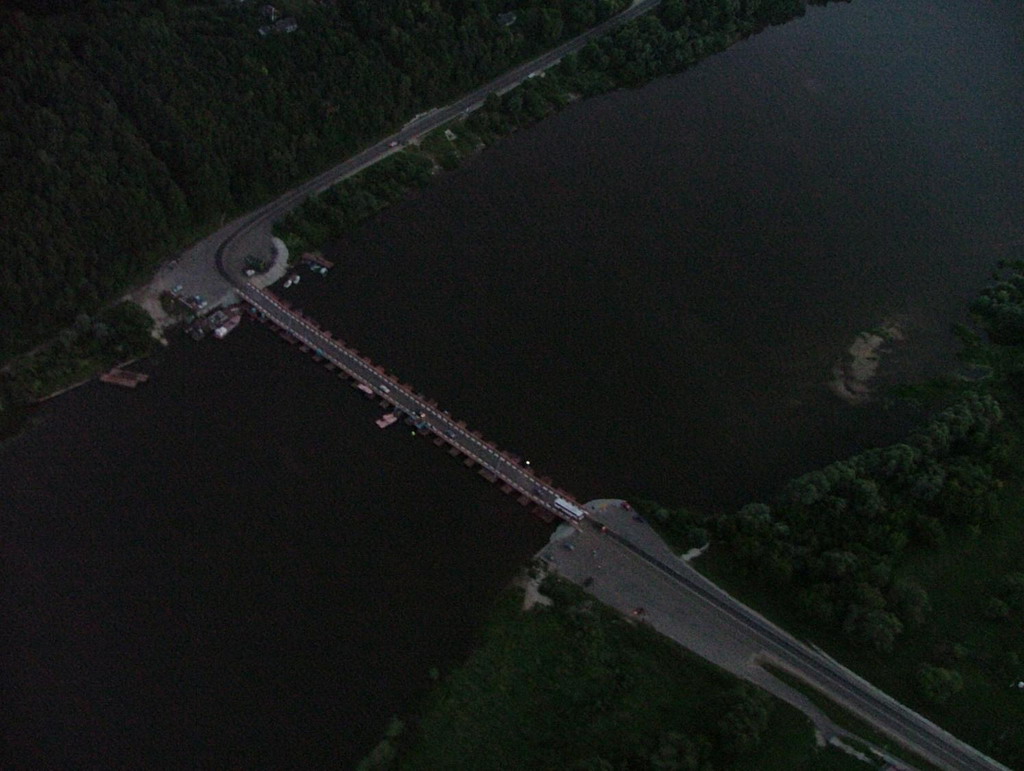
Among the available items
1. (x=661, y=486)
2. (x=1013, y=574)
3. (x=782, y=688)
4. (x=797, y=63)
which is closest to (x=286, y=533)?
(x=661, y=486)

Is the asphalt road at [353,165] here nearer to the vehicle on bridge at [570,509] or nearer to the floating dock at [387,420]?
the floating dock at [387,420]

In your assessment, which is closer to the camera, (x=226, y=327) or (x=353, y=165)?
(x=226, y=327)

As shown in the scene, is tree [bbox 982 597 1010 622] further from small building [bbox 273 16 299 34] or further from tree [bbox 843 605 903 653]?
small building [bbox 273 16 299 34]

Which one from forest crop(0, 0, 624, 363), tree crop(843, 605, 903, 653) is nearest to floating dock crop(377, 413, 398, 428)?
forest crop(0, 0, 624, 363)

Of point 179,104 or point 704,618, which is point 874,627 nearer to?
point 704,618

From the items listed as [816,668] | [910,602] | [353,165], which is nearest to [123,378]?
[353,165]

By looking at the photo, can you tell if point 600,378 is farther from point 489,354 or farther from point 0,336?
point 0,336

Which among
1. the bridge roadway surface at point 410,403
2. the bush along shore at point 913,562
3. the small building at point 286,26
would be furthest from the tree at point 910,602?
the small building at point 286,26
